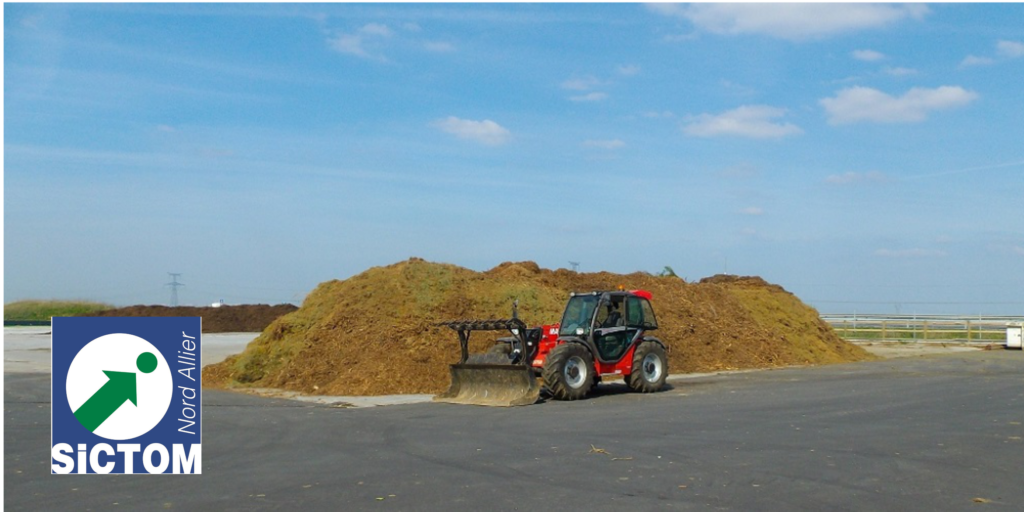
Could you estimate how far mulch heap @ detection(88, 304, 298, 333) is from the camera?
2556 inches

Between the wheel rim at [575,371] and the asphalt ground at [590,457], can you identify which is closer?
the asphalt ground at [590,457]

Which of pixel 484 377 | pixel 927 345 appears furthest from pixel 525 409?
pixel 927 345

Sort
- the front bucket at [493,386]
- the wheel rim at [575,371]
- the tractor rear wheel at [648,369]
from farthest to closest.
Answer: the tractor rear wheel at [648,369], the wheel rim at [575,371], the front bucket at [493,386]

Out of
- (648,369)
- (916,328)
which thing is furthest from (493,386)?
(916,328)

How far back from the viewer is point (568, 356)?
19125 millimetres

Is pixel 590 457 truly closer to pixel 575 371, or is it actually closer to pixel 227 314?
pixel 575 371

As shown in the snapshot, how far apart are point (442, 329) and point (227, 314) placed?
46.6 meters

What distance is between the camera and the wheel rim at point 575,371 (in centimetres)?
1912

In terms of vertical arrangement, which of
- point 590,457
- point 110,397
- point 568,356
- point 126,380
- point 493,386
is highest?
point 126,380

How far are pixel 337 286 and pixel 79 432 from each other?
19.1 meters

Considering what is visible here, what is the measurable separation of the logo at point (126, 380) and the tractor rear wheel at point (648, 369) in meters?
12.5

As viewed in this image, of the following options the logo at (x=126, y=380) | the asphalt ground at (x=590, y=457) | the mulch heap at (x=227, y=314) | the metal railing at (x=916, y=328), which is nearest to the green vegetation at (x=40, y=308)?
the mulch heap at (x=227, y=314)

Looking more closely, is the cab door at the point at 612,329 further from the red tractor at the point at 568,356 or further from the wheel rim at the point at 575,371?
the wheel rim at the point at 575,371

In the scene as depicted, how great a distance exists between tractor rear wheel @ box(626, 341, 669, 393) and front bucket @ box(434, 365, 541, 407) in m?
2.38
